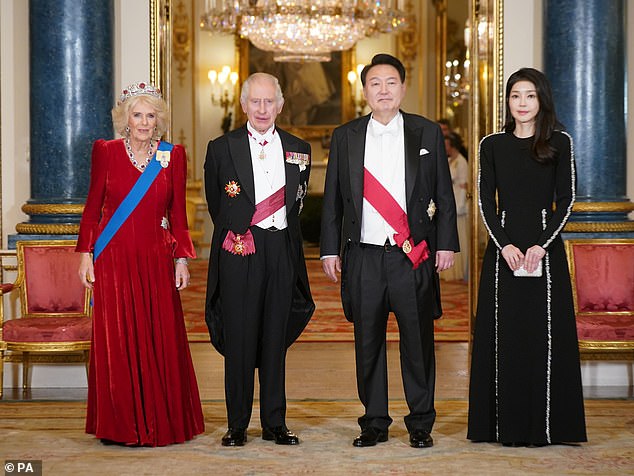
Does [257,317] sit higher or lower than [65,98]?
lower

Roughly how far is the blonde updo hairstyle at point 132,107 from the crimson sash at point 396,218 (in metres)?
0.97

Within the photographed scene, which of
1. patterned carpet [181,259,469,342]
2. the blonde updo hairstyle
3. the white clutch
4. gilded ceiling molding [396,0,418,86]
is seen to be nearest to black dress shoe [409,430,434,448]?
the white clutch

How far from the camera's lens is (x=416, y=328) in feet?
15.1

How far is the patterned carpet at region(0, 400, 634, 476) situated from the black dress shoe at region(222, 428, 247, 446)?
41mm

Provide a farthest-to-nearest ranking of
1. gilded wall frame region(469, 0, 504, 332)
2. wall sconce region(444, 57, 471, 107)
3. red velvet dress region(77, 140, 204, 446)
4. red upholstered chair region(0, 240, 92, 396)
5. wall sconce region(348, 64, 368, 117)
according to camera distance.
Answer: wall sconce region(348, 64, 368, 117) → wall sconce region(444, 57, 471, 107) → gilded wall frame region(469, 0, 504, 332) → red upholstered chair region(0, 240, 92, 396) → red velvet dress region(77, 140, 204, 446)

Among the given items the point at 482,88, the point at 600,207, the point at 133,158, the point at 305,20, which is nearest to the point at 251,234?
the point at 133,158

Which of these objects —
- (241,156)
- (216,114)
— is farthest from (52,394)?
(216,114)

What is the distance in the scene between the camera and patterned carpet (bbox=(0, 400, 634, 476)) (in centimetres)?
429

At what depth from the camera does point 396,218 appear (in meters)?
4.56

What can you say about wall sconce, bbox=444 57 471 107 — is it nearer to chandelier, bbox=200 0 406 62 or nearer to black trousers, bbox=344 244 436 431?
chandelier, bbox=200 0 406 62

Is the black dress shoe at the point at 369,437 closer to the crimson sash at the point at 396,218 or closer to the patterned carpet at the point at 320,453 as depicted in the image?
the patterned carpet at the point at 320,453

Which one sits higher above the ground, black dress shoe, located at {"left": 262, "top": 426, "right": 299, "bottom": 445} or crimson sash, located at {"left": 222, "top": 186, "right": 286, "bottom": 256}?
crimson sash, located at {"left": 222, "top": 186, "right": 286, "bottom": 256}

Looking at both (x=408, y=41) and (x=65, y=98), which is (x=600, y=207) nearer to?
(x=65, y=98)

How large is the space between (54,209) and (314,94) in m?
9.82
